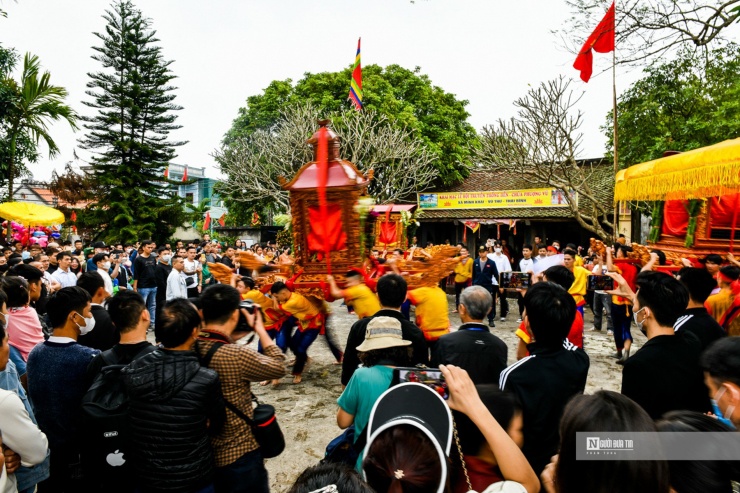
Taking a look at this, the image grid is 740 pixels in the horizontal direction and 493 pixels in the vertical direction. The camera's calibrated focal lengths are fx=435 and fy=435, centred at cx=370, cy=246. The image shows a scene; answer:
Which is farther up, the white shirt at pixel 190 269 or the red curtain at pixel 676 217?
the red curtain at pixel 676 217

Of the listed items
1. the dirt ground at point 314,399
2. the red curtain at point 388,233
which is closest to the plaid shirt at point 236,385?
the dirt ground at point 314,399

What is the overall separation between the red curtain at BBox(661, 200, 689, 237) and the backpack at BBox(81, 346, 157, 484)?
18.9 feet

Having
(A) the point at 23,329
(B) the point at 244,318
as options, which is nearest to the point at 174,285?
(A) the point at 23,329

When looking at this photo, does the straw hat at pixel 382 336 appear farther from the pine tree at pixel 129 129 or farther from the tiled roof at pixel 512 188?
the pine tree at pixel 129 129

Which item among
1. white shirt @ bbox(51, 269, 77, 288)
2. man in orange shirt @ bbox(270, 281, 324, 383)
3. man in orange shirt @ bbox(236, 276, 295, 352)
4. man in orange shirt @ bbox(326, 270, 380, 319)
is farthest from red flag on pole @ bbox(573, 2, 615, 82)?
white shirt @ bbox(51, 269, 77, 288)

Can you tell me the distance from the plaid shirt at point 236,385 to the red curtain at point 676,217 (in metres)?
5.18

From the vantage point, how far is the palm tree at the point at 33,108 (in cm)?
1209

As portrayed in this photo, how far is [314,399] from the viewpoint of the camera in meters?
5.08

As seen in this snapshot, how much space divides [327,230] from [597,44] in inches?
262

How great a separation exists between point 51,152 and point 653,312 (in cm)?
1539

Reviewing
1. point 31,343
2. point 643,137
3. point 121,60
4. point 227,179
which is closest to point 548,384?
point 31,343

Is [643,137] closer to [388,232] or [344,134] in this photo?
[388,232]

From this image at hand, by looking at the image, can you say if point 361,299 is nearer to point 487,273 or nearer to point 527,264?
point 487,273
